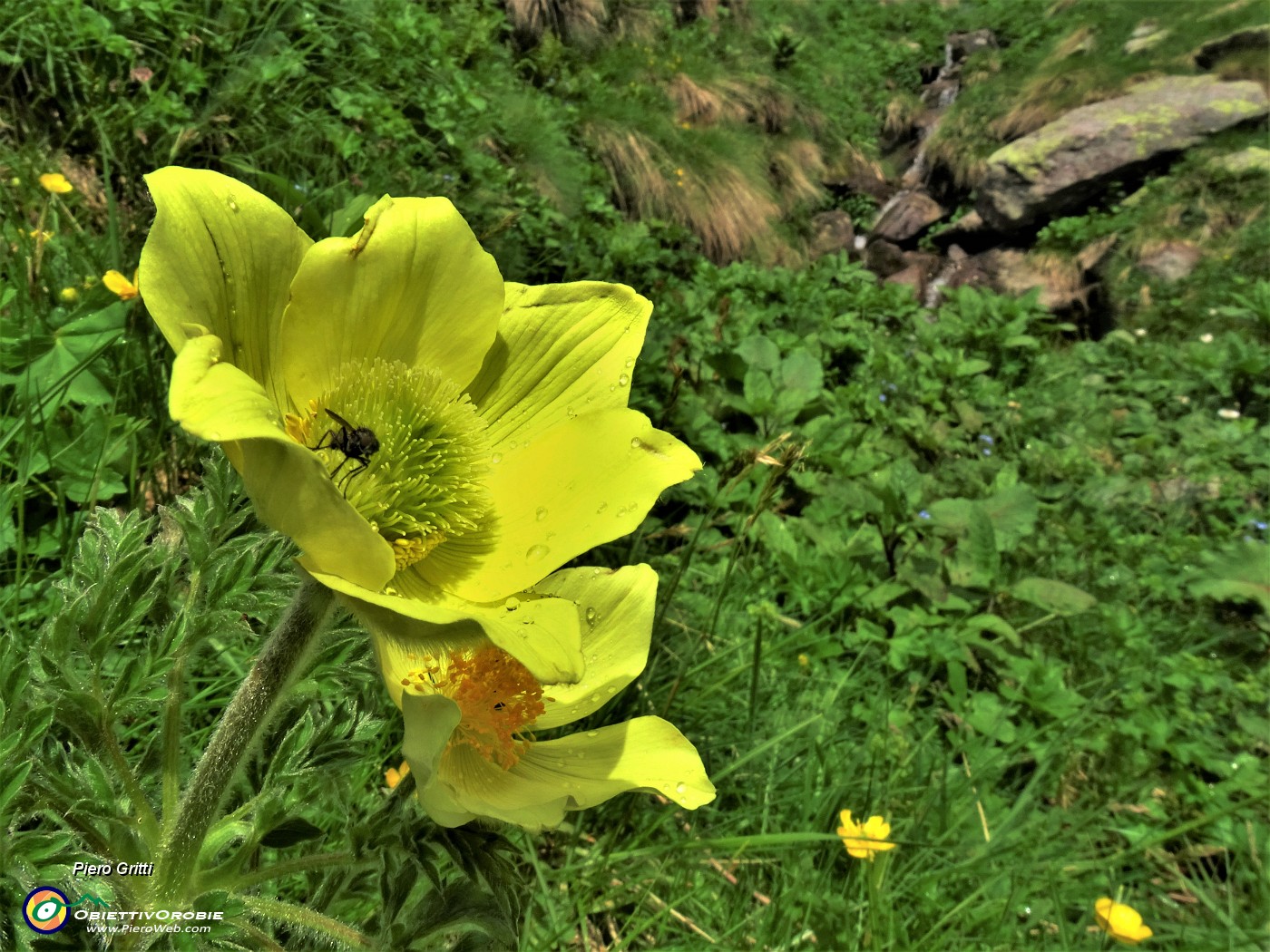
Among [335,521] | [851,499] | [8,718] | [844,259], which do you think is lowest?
[844,259]

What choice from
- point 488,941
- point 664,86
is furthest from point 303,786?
point 664,86

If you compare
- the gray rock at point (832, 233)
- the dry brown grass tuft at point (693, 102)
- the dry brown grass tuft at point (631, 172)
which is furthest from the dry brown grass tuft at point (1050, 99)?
the dry brown grass tuft at point (631, 172)

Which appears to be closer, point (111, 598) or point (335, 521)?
point (335, 521)

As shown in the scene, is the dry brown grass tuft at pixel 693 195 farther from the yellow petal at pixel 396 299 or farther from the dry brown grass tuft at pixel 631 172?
the yellow petal at pixel 396 299

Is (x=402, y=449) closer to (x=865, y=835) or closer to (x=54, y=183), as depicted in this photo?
(x=865, y=835)

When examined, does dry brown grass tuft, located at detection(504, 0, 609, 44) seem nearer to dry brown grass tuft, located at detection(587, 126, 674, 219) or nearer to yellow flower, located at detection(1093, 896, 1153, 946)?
dry brown grass tuft, located at detection(587, 126, 674, 219)

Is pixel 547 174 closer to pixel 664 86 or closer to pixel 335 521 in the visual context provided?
pixel 664 86

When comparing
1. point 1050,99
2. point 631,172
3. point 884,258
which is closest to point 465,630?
point 631,172

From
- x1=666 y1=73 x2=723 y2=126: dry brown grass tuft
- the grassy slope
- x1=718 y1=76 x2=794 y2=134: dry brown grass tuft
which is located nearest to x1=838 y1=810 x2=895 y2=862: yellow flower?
the grassy slope
